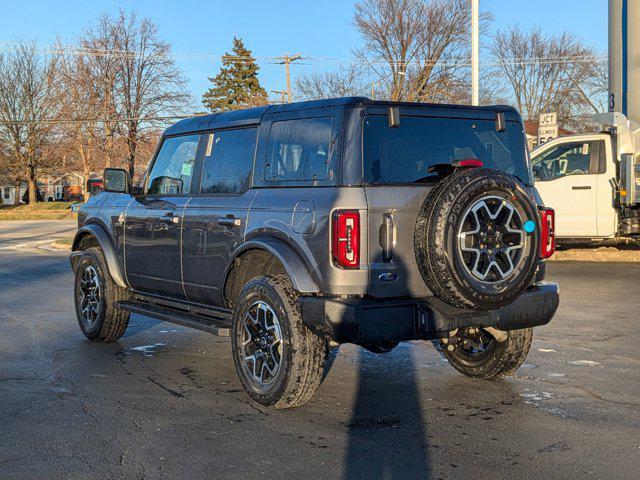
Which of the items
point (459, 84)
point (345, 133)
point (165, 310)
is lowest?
point (165, 310)

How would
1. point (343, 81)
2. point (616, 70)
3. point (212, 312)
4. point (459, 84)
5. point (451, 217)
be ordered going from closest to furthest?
point (451, 217)
point (212, 312)
point (616, 70)
point (459, 84)
point (343, 81)

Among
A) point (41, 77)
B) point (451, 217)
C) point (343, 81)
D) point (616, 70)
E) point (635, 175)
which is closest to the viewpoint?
point (451, 217)

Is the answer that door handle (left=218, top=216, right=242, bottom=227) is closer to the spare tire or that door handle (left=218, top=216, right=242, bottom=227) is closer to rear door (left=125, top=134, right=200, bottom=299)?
rear door (left=125, top=134, right=200, bottom=299)

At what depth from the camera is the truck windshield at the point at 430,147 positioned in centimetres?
530

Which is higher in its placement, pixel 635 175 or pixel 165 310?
pixel 635 175

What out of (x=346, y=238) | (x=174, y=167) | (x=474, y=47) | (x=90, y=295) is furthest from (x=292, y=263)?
(x=474, y=47)

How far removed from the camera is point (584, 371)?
6.57 meters

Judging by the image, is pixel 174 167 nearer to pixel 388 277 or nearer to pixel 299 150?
pixel 299 150

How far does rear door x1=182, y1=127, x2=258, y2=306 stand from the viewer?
19.6 feet

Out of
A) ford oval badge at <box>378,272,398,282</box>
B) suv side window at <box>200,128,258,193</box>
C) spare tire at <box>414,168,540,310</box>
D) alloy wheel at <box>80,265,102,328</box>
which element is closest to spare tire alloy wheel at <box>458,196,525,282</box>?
spare tire at <box>414,168,540,310</box>

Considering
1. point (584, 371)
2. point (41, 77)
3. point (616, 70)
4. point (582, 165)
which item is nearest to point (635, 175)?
point (582, 165)

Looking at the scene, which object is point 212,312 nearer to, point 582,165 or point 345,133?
point 345,133

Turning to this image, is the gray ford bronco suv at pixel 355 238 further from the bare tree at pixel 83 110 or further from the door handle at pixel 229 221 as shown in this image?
the bare tree at pixel 83 110

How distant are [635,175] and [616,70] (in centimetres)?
313
